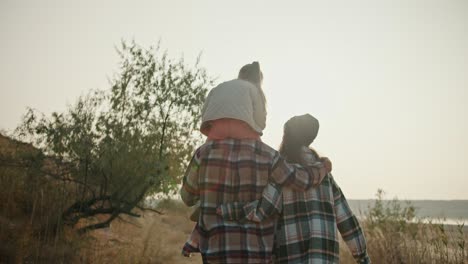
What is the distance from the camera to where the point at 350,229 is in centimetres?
331

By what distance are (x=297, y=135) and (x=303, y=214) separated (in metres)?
0.76

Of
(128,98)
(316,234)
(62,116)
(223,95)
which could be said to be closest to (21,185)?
(62,116)

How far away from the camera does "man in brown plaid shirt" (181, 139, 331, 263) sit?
2.74m

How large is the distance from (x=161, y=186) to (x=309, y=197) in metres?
5.47

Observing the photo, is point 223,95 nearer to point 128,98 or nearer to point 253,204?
point 253,204

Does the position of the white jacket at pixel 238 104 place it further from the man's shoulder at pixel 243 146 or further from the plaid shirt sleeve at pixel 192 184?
the plaid shirt sleeve at pixel 192 184

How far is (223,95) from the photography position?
3.24m

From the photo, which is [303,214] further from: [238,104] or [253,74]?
[253,74]

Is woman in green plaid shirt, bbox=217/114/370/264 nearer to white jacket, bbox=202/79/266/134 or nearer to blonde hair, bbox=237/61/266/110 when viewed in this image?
white jacket, bbox=202/79/266/134

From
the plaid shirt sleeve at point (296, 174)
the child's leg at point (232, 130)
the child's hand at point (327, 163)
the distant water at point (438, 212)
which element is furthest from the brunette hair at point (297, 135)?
the distant water at point (438, 212)

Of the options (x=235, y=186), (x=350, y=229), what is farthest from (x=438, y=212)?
(x=235, y=186)

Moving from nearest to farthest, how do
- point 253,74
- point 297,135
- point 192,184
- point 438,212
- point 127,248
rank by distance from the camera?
point 192,184
point 297,135
point 253,74
point 127,248
point 438,212

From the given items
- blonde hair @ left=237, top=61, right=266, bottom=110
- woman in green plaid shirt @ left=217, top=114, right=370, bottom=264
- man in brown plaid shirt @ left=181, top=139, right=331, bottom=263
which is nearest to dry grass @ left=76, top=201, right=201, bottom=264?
man in brown plaid shirt @ left=181, top=139, right=331, bottom=263

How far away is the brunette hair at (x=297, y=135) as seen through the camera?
135 inches
